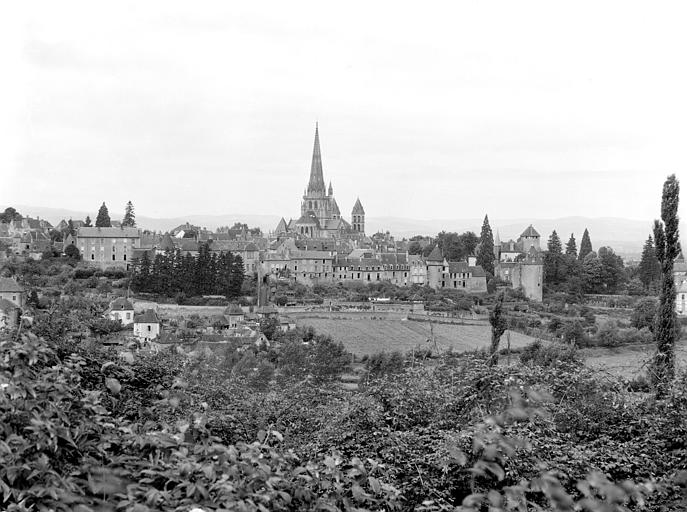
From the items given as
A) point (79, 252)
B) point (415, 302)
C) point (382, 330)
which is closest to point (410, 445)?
point (382, 330)

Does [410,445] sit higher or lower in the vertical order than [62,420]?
lower

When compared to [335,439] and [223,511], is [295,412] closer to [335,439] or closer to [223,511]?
[335,439]

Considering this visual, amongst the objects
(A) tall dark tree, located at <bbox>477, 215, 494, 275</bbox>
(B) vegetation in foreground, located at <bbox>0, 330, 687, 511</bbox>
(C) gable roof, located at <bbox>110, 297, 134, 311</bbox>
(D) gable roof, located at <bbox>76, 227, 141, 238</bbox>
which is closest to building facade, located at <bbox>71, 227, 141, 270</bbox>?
(D) gable roof, located at <bbox>76, 227, 141, 238</bbox>

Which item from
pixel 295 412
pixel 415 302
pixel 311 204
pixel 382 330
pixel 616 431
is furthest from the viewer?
pixel 311 204

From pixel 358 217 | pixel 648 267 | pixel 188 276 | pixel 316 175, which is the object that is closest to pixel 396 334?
pixel 188 276

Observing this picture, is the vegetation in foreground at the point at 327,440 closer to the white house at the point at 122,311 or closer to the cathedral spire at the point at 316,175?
the white house at the point at 122,311

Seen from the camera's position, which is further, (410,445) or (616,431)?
(616,431)
